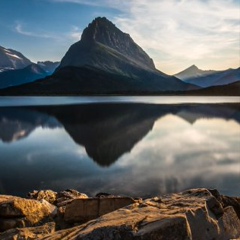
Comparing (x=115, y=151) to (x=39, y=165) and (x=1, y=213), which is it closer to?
(x=39, y=165)

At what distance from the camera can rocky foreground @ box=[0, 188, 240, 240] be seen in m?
7.52

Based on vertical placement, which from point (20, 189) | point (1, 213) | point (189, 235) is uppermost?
point (189, 235)

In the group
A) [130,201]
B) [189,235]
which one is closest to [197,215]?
[189,235]

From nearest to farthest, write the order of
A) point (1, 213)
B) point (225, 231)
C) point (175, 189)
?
point (225, 231) < point (1, 213) < point (175, 189)

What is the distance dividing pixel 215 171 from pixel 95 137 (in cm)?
2238

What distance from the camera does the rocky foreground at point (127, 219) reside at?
7516mm

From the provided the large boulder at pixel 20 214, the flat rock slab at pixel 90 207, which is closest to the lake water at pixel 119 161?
the flat rock slab at pixel 90 207

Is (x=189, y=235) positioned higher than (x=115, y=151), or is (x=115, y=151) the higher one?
(x=189, y=235)

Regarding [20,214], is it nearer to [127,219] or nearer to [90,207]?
[90,207]

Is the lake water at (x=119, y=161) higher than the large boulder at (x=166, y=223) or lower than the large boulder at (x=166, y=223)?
lower

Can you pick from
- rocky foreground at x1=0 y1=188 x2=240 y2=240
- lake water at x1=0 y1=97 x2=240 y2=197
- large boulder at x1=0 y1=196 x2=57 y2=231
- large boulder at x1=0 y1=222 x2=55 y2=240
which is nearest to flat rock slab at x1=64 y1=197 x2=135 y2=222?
rocky foreground at x1=0 y1=188 x2=240 y2=240

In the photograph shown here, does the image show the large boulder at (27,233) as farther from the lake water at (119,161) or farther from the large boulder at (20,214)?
the lake water at (119,161)

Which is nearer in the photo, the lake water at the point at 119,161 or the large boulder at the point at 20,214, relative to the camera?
the large boulder at the point at 20,214

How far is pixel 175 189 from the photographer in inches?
782
